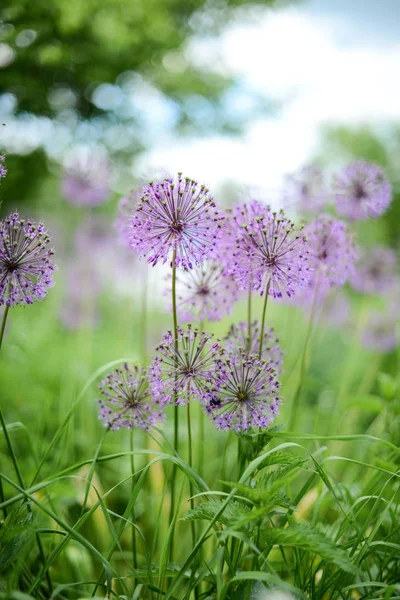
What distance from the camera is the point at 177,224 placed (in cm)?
87

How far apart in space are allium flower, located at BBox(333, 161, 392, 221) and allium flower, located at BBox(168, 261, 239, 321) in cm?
49

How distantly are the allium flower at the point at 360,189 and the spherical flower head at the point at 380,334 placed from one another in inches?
47.7

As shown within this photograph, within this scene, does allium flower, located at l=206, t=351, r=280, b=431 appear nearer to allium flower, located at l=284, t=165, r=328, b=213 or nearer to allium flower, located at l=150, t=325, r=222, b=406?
allium flower, located at l=150, t=325, r=222, b=406

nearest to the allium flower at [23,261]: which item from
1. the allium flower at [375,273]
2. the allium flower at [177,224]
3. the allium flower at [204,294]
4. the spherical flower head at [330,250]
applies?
the allium flower at [177,224]

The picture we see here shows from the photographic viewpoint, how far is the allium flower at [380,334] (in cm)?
241

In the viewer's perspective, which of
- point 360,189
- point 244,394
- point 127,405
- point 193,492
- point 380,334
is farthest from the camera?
point 380,334

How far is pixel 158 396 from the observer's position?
0.91 m

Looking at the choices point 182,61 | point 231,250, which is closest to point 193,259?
point 231,250

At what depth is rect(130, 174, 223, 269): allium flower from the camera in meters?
0.86

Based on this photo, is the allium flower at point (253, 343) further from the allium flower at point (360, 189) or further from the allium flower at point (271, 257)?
the allium flower at point (360, 189)

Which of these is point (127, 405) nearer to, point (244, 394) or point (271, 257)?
point (244, 394)

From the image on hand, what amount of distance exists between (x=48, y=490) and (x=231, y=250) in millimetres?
→ 756

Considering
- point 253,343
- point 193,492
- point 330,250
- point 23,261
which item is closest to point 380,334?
point 330,250

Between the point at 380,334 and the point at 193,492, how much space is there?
1705 mm
